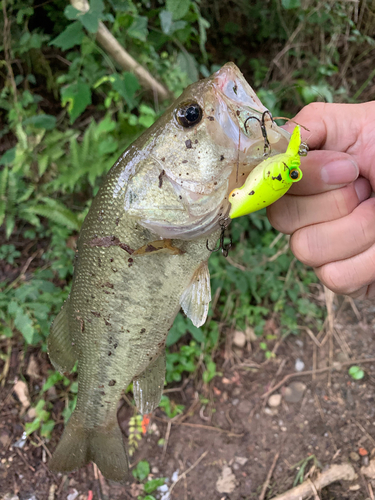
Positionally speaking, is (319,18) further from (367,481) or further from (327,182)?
(367,481)

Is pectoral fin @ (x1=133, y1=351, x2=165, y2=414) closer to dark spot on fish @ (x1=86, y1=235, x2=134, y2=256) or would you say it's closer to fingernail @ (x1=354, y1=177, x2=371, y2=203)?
dark spot on fish @ (x1=86, y1=235, x2=134, y2=256)

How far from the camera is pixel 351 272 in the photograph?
1.35 m

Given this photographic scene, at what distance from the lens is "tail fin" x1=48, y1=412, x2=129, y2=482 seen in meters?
1.76

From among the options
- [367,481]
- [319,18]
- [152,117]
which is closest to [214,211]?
[152,117]

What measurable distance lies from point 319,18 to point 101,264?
3.12m

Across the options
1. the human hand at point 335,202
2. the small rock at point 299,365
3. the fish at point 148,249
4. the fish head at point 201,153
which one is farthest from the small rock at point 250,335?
the fish head at point 201,153

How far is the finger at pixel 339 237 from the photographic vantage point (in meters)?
1.29

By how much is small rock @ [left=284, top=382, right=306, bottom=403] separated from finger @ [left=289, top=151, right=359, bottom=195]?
1.94 metres

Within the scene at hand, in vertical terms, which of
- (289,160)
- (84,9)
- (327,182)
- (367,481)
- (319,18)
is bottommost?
(367,481)

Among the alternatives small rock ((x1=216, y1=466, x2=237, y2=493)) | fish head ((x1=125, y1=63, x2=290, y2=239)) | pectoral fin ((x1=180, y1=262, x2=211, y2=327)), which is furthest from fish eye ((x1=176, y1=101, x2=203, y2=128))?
small rock ((x1=216, y1=466, x2=237, y2=493))

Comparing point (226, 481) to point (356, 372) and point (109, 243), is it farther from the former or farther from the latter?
point (109, 243)

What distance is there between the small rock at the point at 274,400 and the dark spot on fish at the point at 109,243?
1.96 m

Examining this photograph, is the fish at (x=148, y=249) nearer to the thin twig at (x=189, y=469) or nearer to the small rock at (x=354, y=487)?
the thin twig at (x=189, y=469)

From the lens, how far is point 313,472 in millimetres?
2244
